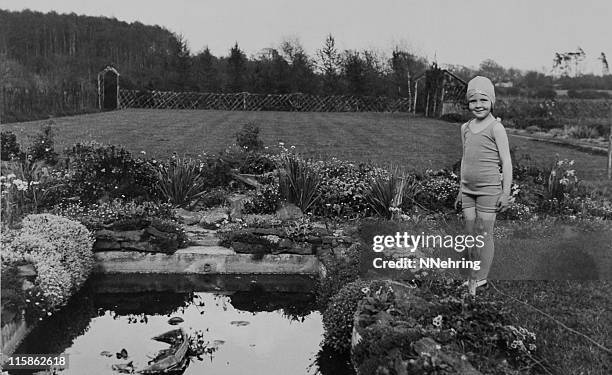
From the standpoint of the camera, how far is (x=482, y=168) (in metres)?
4.50

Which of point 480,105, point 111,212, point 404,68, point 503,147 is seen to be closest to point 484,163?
point 503,147

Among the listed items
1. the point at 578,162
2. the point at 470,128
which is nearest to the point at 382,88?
the point at 578,162

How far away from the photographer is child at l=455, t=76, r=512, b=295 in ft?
14.4

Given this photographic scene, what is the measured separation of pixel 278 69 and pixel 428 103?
8.07ft

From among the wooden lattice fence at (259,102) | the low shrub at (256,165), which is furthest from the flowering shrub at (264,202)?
the wooden lattice fence at (259,102)

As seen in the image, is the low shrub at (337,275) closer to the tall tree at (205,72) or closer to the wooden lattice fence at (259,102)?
the wooden lattice fence at (259,102)

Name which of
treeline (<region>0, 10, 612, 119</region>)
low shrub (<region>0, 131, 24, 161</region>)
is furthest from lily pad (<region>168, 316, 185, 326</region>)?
low shrub (<region>0, 131, 24, 161</region>)

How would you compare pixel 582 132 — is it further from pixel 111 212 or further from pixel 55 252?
pixel 55 252

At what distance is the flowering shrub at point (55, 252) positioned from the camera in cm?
551

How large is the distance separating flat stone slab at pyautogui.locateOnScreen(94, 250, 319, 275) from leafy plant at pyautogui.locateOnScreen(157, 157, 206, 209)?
1.81m

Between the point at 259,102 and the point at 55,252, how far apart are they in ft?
16.4

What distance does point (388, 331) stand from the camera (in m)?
4.20

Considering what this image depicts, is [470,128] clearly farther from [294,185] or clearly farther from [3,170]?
[3,170]

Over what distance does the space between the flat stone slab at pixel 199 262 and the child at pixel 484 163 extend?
2.71 metres
